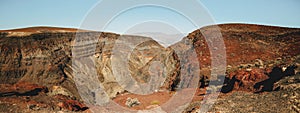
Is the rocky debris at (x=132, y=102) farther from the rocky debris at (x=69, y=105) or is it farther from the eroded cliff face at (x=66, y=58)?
the eroded cliff face at (x=66, y=58)

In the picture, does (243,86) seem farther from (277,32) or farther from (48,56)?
(48,56)

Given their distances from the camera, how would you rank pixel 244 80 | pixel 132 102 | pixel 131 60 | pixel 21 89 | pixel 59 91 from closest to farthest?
pixel 244 80, pixel 21 89, pixel 132 102, pixel 59 91, pixel 131 60

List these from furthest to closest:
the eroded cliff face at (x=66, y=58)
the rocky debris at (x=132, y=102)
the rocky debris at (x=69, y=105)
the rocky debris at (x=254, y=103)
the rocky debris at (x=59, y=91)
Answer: the eroded cliff face at (x=66, y=58), the rocky debris at (x=59, y=91), the rocky debris at (x=132, y=102), the rocky debris at (x=69, y=105), the rocky debris at (x=254, y=103)

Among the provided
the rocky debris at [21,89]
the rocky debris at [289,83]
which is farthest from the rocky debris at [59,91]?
the rocky debris at [289,83]

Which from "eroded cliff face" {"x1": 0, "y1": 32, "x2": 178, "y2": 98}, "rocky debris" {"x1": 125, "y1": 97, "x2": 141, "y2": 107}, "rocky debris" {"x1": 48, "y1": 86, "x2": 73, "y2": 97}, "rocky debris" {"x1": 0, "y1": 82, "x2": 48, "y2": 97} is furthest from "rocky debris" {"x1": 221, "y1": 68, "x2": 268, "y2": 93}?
"rocky debris" {"x1": 0, "y1": 82, "x2": 48, "y2": 97}

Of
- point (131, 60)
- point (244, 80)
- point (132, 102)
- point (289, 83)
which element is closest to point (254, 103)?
point (289, 83)

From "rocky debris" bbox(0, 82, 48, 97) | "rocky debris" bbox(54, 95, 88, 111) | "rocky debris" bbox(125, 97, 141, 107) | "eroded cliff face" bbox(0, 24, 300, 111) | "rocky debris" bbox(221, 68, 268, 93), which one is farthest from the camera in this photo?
"rocky debris" bbox(125, 97, 141, 107)

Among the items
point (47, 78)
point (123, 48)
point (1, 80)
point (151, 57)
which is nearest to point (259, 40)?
point (151, 57)

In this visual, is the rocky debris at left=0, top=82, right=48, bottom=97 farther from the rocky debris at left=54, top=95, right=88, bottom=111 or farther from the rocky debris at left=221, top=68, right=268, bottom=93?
the rocky debris at left=221, top=68, right=268, bottom=93

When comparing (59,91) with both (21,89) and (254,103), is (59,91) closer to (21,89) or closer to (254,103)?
(21,89)

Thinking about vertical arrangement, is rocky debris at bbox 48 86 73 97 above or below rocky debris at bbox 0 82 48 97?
below

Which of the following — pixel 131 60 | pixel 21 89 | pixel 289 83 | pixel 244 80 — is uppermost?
pixel 131 60
